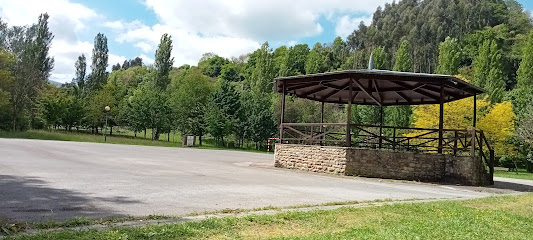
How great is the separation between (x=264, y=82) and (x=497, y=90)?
32.6m

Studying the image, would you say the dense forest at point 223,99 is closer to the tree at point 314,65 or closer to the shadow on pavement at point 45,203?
the tree at point 314,65

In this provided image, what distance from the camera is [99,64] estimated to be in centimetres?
5941

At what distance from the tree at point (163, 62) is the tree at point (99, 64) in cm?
758

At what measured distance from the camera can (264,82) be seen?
63281 millimetres

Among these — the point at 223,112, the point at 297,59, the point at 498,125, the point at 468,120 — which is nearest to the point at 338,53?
the point at 297,59

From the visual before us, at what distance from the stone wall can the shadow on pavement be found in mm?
9360

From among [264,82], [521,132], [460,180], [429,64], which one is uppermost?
[429,64]

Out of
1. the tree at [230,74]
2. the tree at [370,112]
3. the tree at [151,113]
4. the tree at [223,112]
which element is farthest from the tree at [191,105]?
the tree at [230,74]

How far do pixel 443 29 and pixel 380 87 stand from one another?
70183 millimetres

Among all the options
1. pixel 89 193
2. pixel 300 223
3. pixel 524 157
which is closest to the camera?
pixel 300 223

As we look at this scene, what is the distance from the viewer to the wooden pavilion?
595 inches

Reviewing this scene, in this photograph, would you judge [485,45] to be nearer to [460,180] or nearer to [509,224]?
[460,180]

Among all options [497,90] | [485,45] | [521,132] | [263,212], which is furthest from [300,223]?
[485,45]

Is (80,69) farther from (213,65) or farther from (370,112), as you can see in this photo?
(213,65)
